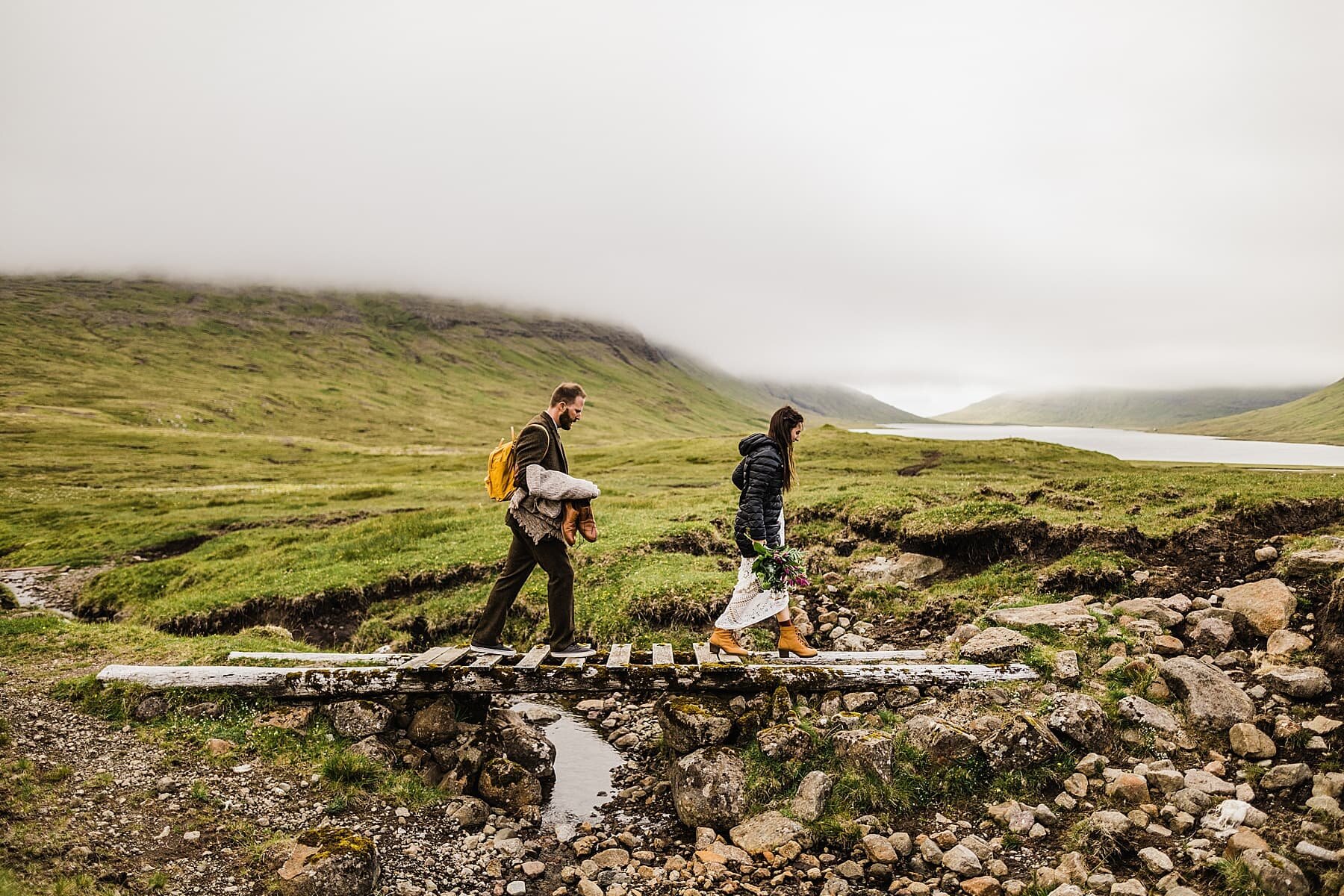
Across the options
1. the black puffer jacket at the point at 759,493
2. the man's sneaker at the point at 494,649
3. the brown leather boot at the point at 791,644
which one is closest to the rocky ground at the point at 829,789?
the brown leather boot at the point at 791,644

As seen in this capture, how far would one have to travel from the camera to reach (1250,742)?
8.43m

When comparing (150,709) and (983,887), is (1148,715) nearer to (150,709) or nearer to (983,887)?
(983,887)

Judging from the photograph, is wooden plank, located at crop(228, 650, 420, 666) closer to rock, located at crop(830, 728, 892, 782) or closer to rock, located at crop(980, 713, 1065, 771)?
rock, located at crop(830, 728, 892, 782)

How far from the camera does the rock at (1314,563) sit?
36.5 ft

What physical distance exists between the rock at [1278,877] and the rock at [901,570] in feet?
→ 38.3

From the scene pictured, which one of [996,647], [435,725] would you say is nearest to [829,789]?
[996,647]

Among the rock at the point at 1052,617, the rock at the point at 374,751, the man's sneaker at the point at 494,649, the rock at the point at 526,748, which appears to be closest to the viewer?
the rock at the point at 374,751

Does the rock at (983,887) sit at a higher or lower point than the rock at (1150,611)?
lower

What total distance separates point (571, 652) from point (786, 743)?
388cm

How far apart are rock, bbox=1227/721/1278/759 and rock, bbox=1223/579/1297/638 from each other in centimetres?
269

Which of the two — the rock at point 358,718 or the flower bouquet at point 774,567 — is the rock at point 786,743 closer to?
the flower bouquet at point 774,567

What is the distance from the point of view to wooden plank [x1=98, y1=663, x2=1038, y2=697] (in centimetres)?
1055

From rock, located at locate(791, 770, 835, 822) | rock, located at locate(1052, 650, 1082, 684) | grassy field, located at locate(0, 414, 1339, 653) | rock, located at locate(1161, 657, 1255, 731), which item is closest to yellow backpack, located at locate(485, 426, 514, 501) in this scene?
rock, located at locate(791, 770, 835, 822)

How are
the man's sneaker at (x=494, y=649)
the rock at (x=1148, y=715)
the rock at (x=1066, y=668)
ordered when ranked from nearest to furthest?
the rock at (x=1148, y=715) < the rock at (x=1066, y=668) < the man's sneaker at (x=494, y=649)
